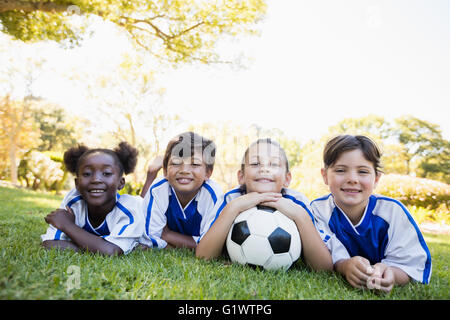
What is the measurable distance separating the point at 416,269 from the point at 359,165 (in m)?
0.90

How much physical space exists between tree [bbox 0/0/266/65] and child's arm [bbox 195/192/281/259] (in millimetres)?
6020

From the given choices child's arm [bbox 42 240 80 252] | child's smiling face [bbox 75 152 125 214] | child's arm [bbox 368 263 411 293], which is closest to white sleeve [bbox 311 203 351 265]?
child's arm [bbox 368 263 411 293]

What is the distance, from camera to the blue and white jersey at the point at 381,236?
2.27 metres

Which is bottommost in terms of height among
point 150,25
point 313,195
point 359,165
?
point 313,195

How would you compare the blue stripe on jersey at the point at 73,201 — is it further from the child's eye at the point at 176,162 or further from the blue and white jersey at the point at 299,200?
the blue and white jersey at the point at 299,200

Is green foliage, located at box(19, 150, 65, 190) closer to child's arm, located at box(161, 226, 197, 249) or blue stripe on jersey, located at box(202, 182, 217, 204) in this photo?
child's arm, located at box(161, 226, 197, 249)

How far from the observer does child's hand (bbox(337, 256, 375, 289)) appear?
6.64 ft

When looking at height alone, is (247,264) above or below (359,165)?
below

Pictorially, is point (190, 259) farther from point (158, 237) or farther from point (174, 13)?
point (174, 13)

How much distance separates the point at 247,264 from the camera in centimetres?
237

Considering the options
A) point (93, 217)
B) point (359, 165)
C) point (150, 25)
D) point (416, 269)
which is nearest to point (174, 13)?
point (150, 25)

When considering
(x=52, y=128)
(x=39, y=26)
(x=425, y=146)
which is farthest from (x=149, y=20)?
(x=425, y=146)

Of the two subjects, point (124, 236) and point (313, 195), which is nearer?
point (124, 236)
